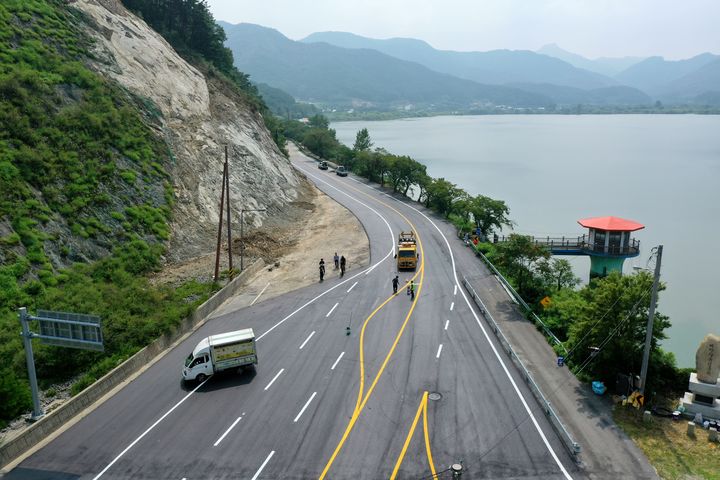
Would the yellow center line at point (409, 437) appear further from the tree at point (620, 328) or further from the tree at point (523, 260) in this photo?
the tree at point (523, 260)

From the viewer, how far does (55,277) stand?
1580 inches

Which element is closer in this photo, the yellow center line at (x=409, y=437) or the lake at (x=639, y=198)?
the yellow center line at (x=409, y=437)

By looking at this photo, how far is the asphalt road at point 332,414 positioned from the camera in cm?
2314

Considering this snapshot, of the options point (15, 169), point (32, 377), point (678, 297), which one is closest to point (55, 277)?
point (15, 169)

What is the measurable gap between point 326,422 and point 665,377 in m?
18.9

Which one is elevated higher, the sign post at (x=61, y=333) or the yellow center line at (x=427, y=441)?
the sign post at (x=61, y=333)

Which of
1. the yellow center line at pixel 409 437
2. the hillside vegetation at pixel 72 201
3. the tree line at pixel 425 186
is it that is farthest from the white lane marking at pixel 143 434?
the tree line at pixel 425 186

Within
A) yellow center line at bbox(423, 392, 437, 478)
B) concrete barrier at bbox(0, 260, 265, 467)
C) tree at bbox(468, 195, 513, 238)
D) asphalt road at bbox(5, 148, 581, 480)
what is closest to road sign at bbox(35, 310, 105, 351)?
concrete barrier at bbox(0, 260, 265, 467)

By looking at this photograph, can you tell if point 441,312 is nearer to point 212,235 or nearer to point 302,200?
point 212,235

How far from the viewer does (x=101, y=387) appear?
97.6ft

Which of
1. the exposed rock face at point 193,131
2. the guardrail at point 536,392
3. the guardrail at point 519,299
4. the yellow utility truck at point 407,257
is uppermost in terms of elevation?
the exposed rock face at point 193,131

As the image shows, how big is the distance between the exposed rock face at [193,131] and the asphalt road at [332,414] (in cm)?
2406

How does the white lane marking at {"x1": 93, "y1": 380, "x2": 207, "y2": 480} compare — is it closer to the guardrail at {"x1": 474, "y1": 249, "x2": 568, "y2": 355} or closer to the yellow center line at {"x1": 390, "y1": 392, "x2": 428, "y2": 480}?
the yellow center line at {"x1": 390, "y1": 392, "x2": 428, "y2": 480}

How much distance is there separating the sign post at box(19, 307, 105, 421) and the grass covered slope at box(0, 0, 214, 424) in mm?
1854
